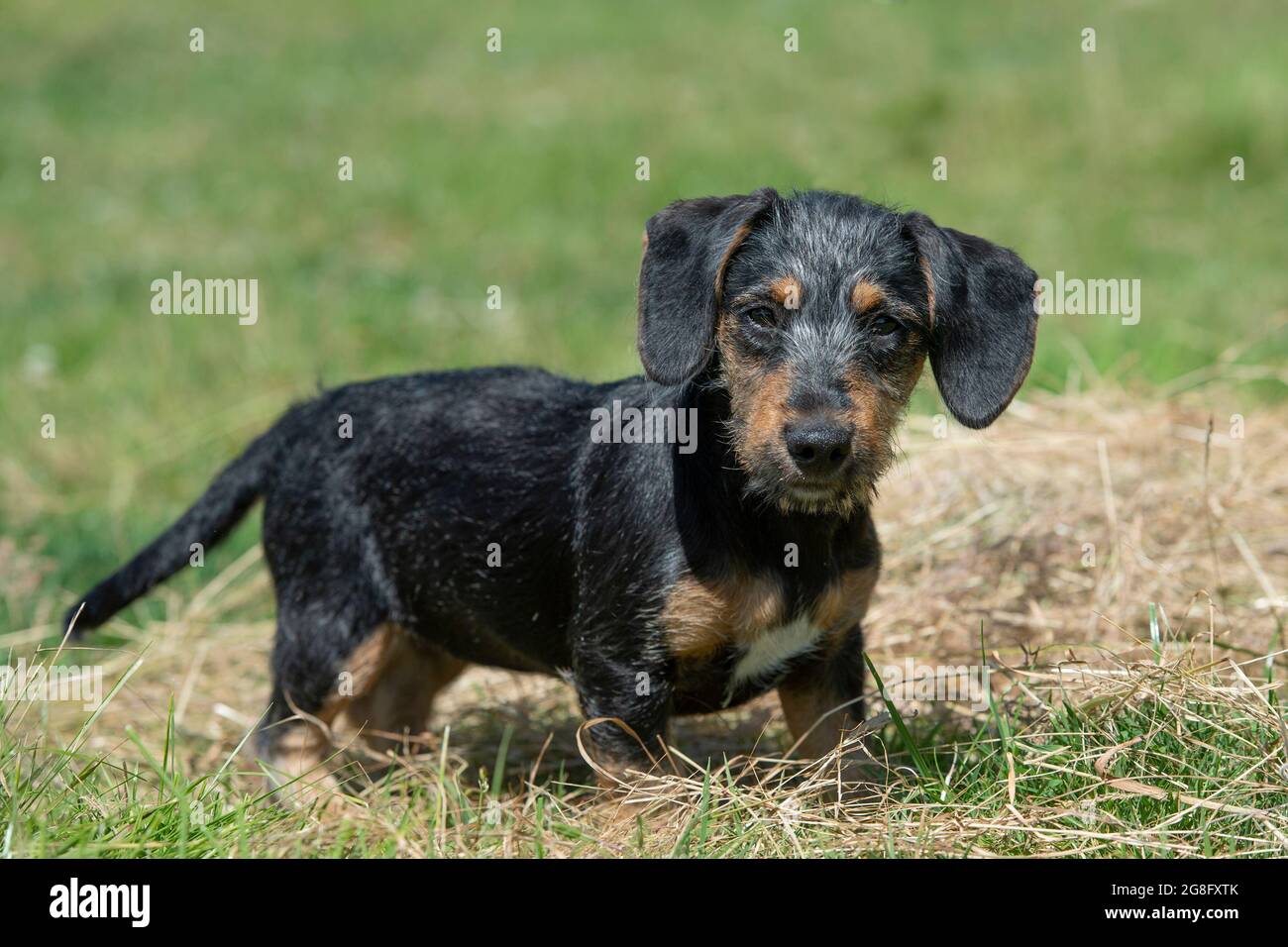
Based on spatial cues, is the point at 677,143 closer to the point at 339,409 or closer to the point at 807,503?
the point at 339,409

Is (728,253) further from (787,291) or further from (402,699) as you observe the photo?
(402,699)

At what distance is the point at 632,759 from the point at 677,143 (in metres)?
10.8

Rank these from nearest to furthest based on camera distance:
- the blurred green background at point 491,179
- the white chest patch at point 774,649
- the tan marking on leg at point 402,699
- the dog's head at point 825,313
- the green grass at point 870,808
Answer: the green grass at point 870,808 → the dog's head at point 825,313 → the white chest patch at point 774,649 → the tan marking on leg at point 402,699 → the blurred green background at point 491,179

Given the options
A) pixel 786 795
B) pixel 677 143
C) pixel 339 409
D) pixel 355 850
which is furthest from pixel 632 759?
pixel 677 143

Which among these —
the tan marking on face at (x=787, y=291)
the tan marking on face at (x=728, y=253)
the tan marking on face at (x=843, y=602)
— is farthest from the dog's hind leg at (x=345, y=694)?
the tan marking on face at (x=787, y=291)

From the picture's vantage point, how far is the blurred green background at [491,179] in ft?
31.2

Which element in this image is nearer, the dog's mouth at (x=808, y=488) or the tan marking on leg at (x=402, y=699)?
the dog's mouth at (x=808, y=488)

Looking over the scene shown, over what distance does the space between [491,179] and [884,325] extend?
10352mm

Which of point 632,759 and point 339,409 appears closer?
point 632,759

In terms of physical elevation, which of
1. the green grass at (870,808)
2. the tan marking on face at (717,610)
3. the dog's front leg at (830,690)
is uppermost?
the tan marking on face at (717,610)

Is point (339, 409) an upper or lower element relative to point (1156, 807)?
upper

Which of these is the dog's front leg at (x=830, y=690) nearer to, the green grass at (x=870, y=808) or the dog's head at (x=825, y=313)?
the green grass at (x=870, y=808)

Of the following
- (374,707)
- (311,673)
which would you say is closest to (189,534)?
(311,673)
